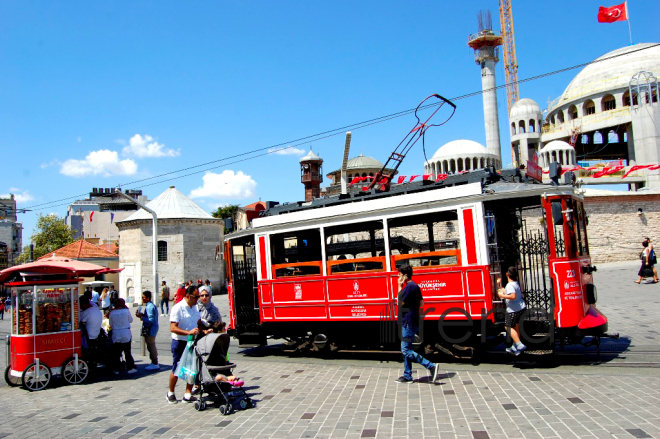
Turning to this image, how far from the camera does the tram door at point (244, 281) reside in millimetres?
11719

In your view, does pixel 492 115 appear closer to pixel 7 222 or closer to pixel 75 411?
pixel 75 411

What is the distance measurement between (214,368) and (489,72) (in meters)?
77.2

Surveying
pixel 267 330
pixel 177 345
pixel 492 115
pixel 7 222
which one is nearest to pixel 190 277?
pixel 267 330

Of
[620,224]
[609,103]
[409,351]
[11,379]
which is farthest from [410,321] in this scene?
[609,103]

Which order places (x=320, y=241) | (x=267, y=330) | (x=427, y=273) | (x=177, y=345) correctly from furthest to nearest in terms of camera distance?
(x=267, y=330)
(x=320, y=241)
(x=427, y=273)
(x=177, y=345)

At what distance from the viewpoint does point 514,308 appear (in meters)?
8.17

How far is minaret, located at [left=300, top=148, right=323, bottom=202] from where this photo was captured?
60.8m

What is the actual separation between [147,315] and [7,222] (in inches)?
3941

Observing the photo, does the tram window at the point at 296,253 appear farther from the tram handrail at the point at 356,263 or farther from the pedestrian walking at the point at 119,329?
the pedestrian walking at the point at 119,329

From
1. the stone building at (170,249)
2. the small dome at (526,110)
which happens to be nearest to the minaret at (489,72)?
the small dome at (526,110)

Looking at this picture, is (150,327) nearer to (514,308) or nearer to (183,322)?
(183,322)

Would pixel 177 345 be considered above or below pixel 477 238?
below

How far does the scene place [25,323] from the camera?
8969mm

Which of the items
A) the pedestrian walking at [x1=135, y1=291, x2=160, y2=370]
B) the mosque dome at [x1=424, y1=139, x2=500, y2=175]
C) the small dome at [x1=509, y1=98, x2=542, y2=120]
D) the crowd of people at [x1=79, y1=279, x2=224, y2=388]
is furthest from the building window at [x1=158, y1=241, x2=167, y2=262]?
the small dome at [x1=509, y1=98, x2=542, y2=120]
